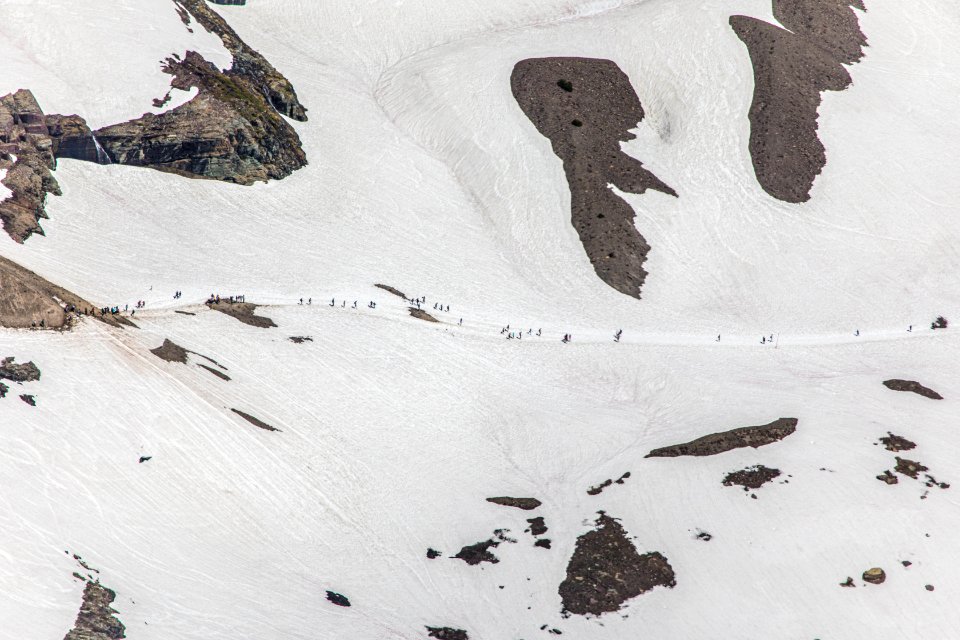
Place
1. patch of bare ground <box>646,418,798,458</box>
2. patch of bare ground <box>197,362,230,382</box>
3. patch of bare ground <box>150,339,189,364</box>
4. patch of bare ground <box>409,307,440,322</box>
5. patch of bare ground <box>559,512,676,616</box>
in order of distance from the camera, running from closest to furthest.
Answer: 1. patch of bare ground <box>559,512,676,616</box>
2. patch of bare ground <box>150,339,189,364</box>
3. patch of bare ground <box>646,418,798,458</box>
4. patch of bare ground <box>197,362,230,382</box>
5. patch of bare ground <box>409,307,440,322</box>

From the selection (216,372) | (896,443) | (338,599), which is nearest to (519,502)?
(338,599)

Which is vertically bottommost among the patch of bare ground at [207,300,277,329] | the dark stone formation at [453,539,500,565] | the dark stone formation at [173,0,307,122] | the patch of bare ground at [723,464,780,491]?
the dark stone formation at [453,539,500,565]

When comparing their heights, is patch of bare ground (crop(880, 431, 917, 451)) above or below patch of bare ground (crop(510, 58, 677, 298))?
below

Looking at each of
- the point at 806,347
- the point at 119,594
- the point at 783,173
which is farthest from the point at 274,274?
the point at 783,173

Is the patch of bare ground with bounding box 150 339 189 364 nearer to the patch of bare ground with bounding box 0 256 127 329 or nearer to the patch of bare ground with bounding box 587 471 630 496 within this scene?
the patch of bare ground with bounding box 0 256 127 329

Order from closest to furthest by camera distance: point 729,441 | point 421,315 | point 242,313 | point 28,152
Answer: point 729,441, point 242,313, point 421,315, point 28,152

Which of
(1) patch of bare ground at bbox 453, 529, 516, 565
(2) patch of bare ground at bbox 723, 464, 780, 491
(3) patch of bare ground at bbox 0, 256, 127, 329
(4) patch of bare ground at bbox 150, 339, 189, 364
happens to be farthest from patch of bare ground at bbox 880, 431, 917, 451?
(3) patch of bare ground at bbox 0, 256, 127, 329

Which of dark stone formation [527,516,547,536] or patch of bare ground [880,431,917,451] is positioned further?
patch of bare ground [880,431,917,451]

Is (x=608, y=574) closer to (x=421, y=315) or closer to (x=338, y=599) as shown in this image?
(x=338, y=599)

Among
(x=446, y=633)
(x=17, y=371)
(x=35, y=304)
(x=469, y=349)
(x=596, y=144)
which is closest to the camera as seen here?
(x=446, y=633)
